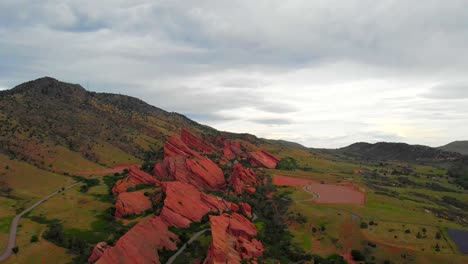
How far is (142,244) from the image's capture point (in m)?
77.5

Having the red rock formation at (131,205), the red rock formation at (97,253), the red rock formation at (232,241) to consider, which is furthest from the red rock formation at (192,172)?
the red rock formation at (97,253)

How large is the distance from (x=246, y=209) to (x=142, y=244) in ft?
118

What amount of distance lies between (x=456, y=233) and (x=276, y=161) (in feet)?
366

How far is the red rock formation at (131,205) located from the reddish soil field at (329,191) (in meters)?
51.0

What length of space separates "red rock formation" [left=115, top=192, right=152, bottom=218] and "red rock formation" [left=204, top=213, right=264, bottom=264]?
23.1m

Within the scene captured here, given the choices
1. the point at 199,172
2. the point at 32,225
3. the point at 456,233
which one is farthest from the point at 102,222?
the point at 456,233

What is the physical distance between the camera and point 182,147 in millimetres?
154000

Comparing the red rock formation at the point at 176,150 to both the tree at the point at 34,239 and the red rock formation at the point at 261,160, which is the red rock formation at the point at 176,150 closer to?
the red rock formation at the point at 261,160

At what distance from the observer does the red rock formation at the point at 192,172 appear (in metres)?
127

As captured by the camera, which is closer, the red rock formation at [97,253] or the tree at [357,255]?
the red rock formation at [97,253]

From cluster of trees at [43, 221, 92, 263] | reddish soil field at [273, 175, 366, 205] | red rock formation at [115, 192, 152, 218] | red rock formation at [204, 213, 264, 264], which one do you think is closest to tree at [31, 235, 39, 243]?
cluster of trees at [43, 221, 92, 263]

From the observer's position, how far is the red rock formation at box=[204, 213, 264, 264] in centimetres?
6900

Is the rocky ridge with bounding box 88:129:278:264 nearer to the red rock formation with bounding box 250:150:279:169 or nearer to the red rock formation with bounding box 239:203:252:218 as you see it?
the red rock formation with bounding box 239:203:252:218

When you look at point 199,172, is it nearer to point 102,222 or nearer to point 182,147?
point 182,147
